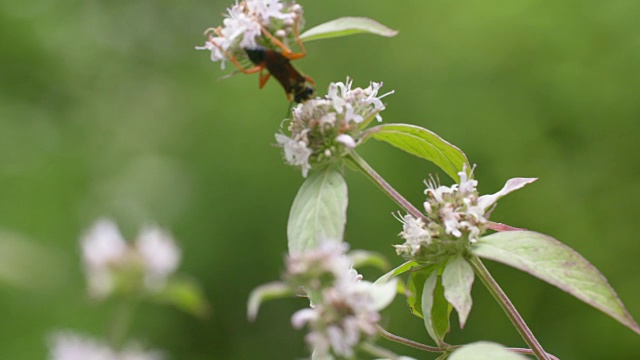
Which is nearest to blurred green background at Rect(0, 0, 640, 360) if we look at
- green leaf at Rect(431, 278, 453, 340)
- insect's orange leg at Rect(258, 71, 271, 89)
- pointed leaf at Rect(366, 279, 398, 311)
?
green leaf at Rect(431, 278, 453, 340)

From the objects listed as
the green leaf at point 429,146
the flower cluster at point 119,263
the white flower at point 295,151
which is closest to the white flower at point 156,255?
the flower cluster at point 119,263

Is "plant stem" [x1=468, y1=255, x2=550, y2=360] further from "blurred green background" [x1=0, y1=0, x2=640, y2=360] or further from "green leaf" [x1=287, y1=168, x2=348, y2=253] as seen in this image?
"blurred green background" [x1=0, y1=0, x2=640, y2=360]

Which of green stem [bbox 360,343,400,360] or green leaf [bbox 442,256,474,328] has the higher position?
green leaf [bbox 442,256,474,328]

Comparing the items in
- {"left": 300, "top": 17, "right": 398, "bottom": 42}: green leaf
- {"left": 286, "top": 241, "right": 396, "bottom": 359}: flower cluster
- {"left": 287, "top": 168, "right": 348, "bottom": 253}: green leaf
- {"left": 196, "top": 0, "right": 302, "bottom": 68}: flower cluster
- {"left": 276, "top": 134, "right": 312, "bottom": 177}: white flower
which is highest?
{"left": 196, "top": 0, "right": 302, "bottom": 68}: flower cluster

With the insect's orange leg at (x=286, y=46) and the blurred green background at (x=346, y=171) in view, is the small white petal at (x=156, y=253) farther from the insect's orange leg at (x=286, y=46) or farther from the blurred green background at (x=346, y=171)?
the blurred green background at (x=346, y=171)

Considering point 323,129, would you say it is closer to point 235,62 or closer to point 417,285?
point 235,62
